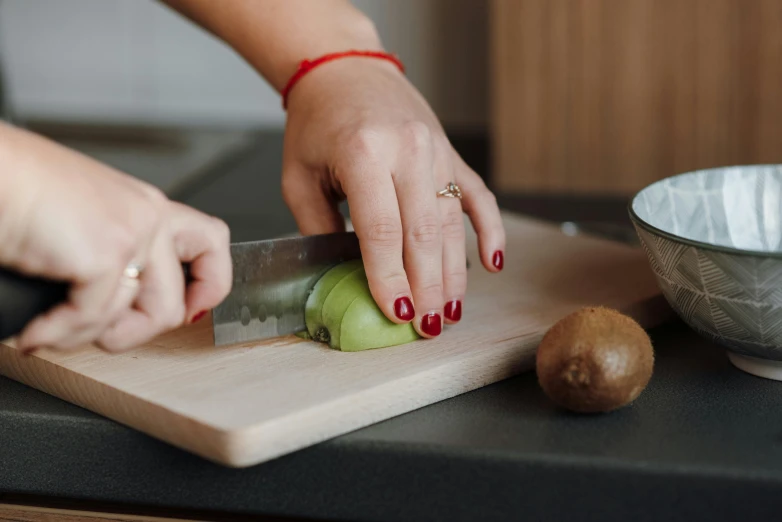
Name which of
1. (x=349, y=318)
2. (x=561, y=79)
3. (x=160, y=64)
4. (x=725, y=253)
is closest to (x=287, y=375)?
(x=349, y=318)

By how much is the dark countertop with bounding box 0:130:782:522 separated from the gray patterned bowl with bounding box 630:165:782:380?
63 millimetres

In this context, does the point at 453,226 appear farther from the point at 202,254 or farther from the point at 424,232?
the point at 202,254

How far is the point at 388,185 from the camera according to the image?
1.05 metres

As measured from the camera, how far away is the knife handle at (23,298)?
73cm

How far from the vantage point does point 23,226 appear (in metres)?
0.68

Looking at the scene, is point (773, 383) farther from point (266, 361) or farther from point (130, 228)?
point (130, 228)

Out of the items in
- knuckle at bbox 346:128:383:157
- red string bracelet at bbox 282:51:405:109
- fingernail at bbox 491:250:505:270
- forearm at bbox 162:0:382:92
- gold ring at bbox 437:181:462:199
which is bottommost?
fingernail at bbox 491:250:505:270

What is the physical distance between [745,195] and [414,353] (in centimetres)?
44

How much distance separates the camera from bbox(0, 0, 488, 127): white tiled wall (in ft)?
8.75

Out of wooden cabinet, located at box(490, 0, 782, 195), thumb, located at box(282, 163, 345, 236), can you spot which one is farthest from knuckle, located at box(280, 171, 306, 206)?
wooden cabinet, located at box(490, 0, 782, 195)

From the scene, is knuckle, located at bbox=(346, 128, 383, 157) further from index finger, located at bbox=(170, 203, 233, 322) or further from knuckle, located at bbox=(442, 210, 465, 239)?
index finger, located at bbox=(170, 203, 233, 322)

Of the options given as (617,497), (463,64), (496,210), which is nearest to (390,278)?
(496,210)

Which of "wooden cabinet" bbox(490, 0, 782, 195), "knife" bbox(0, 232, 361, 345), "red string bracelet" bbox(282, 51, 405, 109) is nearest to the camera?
"knife" bbox(0, 232, 361, 345)

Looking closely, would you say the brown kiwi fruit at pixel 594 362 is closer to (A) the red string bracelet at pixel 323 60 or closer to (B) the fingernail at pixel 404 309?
(B) the fingernail at pixel 404 309
